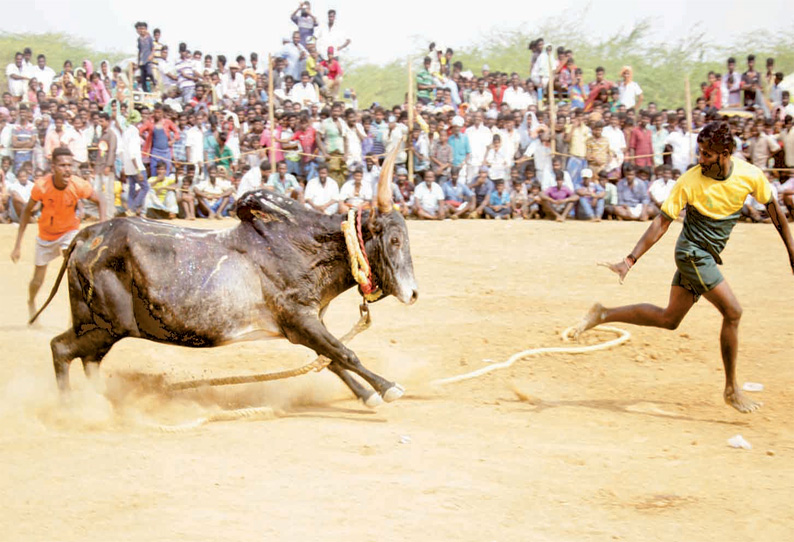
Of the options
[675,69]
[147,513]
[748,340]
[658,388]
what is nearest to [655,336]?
[748,340]

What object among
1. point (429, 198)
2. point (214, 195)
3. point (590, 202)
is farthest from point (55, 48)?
point (590, 202)

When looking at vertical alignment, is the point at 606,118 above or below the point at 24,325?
above

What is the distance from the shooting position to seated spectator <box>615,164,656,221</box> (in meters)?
15.4

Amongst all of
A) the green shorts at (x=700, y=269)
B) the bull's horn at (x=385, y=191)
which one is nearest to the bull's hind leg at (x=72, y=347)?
the bull's horn at (x=385, y=191)

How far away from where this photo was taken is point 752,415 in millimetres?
6082

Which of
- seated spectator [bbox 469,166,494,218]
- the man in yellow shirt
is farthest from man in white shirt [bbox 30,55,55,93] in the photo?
the man in yellow shirt

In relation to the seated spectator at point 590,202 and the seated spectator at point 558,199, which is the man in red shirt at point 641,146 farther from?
the seated spectator at point 558,199

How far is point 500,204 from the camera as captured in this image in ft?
51.4

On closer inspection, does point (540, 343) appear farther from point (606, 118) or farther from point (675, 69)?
point (675, 69)

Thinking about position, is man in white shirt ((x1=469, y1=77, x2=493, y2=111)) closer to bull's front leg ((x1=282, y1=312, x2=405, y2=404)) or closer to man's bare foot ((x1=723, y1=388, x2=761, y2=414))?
man's bare foot ((x1=723, y1=388, x2=761, y2=414))

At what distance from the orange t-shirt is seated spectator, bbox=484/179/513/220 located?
8492 millimetres

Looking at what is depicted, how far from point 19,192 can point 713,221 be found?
1231cm

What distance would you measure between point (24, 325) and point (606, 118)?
439 inches

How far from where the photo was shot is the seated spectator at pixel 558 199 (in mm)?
15273
